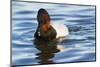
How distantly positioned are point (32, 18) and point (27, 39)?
9.6 inches

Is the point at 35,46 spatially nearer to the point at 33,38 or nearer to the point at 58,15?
the point at 33,38

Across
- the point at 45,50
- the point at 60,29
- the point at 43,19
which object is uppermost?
the point at 43,19

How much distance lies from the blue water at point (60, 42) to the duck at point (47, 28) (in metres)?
0.04

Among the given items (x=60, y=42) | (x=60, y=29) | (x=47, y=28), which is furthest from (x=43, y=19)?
(x=60, y=42)

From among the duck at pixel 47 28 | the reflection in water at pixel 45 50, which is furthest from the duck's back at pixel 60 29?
the reflection in water at pixel 45 50

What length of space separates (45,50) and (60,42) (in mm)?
212

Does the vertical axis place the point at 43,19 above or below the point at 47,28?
above

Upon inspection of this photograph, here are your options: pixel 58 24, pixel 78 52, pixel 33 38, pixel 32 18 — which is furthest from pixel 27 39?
pixel 78 52

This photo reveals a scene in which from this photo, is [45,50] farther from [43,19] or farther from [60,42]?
[43,19]

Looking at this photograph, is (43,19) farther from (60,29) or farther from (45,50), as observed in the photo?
(45,50)

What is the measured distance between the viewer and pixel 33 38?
2.55 m

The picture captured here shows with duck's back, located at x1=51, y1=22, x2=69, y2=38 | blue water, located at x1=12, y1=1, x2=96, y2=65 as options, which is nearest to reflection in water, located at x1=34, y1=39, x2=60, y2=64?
blue water, located at x1=12, y1=1, x2=96, y2=65

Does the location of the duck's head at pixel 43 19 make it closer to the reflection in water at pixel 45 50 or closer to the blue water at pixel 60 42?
the blue water at pixel 60 42

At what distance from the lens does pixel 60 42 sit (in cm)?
267
